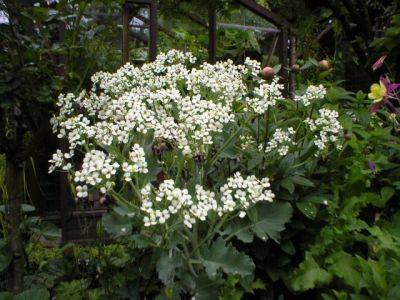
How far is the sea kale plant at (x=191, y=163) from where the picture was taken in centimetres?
132

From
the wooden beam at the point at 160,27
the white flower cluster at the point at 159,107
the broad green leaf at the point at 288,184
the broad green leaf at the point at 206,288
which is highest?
the wooden beam at the point at 160,27

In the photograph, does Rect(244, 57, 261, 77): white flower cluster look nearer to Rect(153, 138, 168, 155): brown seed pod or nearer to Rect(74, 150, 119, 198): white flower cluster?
Rect(153, 138, 168, 155): brown seed pod

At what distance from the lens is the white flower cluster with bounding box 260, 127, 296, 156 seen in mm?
1633

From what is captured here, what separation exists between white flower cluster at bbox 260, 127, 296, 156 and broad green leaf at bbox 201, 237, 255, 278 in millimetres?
412

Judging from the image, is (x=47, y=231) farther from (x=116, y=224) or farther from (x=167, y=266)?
(x=167, y=266)

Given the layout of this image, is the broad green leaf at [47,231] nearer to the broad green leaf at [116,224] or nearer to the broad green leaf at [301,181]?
the broad green leaf at [116,224]

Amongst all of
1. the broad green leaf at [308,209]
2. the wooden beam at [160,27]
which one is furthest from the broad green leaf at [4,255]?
the wooden beam at [160,27]

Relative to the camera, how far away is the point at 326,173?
189 centimetres

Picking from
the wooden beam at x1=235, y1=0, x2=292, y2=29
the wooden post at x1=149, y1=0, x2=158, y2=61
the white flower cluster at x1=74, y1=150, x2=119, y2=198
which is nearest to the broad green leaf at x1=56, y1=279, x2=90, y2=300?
the white flower cluster at x1=74, y1=150, x2=119, y2=198

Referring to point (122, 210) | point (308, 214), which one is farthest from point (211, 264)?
point (308, 214)

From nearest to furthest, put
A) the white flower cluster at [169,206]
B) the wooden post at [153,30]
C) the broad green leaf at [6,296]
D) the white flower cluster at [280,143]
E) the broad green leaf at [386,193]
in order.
Result: 1. the white flower cluster at [169,206]
2. the broad green leaf at [6,296]
3. the white flower cluster at [280,143]
4. the broad green leaf at [386,193]
5. the wooden post at [153,30]

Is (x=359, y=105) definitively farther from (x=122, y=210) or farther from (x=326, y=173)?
(x=122, y=210)

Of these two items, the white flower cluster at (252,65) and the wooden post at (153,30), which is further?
the wooden post at (153,30)

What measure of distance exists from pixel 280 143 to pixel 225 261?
1.73 feet
